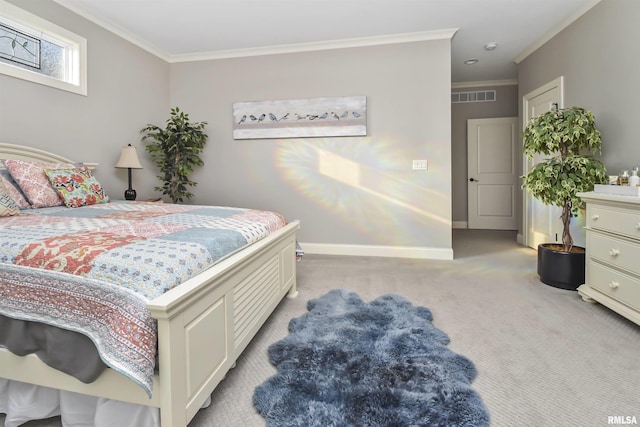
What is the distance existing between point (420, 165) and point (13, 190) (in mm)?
3697

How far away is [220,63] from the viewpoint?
4.37m

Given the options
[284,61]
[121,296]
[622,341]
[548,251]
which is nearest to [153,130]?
[284,61]

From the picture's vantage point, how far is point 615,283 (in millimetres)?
2195

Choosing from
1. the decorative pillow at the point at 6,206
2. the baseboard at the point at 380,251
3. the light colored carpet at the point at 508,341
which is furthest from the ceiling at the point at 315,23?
the light colored carpet at the point at 508,341

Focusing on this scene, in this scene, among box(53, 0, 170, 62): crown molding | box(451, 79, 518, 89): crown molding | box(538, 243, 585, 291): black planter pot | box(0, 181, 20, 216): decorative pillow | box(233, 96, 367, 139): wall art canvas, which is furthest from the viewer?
box(451, 79, 518, 89): crown molding

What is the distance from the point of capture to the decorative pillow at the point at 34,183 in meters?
2.32

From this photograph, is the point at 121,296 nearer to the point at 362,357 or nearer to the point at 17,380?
the point at 17,380

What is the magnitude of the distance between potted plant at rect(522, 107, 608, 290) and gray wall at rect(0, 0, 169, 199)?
166 inches

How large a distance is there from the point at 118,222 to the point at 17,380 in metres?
0.78

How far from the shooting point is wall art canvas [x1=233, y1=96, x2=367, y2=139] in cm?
404

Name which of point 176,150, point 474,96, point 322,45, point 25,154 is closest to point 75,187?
point 25,154

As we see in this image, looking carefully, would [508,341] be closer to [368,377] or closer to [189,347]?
[368,377]

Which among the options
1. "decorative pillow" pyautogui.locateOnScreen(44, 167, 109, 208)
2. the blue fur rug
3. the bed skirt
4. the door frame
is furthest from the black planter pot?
"decorative pillow" pyautogui.locateOnScreen(44, 167, 109, 208)

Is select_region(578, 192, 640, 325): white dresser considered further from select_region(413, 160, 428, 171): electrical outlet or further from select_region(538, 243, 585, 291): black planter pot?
select_region(413, 160, 428, 171): electrical outlet
